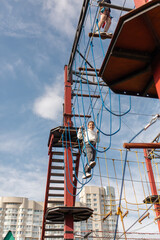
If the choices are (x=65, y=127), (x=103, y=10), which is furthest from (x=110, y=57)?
(x=65, y=127)

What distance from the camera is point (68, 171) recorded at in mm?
8430

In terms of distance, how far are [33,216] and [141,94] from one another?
248 feet

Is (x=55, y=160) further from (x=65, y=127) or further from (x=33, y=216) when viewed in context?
(x=33, y=216)

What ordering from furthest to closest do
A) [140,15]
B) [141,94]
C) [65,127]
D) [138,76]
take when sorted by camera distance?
[65,127] → [141,94] → [138,76] → [140,15]

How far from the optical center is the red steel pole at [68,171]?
753cm

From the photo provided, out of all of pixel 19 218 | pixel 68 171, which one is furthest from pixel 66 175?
pixel 19 218

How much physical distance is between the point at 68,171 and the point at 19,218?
69429 mm

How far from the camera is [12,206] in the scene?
70.4 meters

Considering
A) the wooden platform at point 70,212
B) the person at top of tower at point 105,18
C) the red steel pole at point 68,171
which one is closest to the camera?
the person at top of tower at point 105,18

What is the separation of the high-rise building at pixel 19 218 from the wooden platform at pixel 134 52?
73324 mm

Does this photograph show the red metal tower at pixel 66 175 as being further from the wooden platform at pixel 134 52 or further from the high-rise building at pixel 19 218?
the high-rise building at pixel 19 218

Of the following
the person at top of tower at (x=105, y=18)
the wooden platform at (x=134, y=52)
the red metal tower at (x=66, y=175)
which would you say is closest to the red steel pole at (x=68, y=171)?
the red metal tower at (x=66, y=175)

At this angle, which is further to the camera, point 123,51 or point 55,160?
point 55,160

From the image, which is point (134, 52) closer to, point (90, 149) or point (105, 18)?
point (90, 149)
